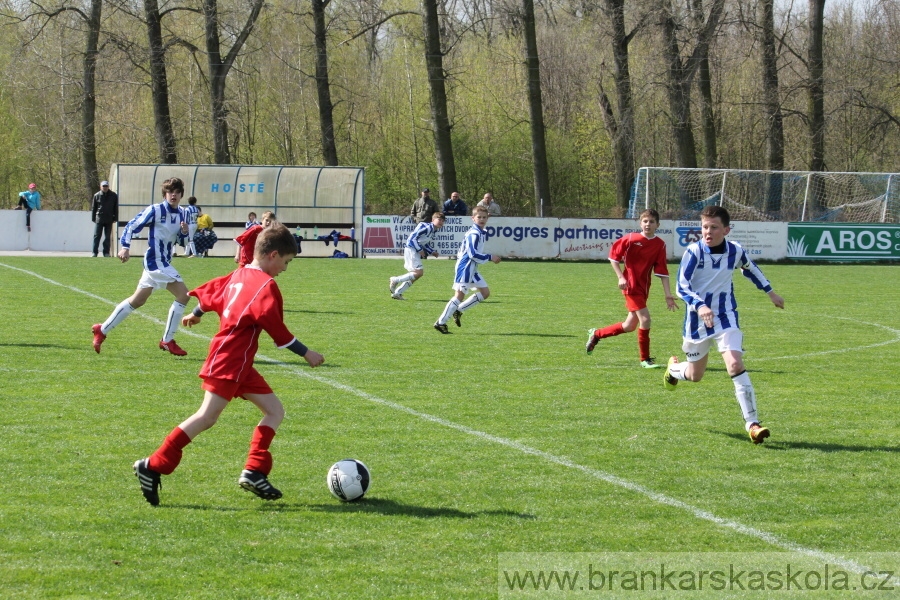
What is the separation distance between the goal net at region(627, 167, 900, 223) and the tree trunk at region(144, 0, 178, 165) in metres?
16.8

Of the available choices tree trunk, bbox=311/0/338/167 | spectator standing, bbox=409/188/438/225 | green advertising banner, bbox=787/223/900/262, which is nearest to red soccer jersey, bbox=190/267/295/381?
spectator standing, bbox=409/188/438/225

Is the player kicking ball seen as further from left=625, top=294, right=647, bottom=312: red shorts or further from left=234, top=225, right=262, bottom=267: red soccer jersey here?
left=234, top=225, right=262, bottom=267: red soccer jersey

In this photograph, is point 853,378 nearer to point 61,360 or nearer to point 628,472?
point 628,472

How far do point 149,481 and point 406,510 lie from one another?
1310mm

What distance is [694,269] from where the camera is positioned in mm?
7594

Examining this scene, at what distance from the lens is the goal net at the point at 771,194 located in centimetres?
3111

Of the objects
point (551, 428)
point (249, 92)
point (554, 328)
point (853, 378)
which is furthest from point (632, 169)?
point (551, 428)

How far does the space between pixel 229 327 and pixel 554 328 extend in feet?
28.7

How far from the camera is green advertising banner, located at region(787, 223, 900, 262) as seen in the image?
29797 millimetres

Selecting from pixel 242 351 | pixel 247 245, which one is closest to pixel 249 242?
pixel 247 245

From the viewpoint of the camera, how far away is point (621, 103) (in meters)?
37.7

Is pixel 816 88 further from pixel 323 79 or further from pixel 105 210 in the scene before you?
pixel 105 210

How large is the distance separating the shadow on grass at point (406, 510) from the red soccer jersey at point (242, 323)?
2.79 ft

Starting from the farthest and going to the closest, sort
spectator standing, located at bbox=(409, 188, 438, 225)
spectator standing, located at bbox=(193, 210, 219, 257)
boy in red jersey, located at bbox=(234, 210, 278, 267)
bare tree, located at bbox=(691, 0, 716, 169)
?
bare tree, located at bbox=(691, 0, 716, 169) → spectator standing, located at bbox=(193, 210, 219, 257) → spectator standing, located at bbox=(409, 188, 438, 225) → boy in red jersey, located at bbox=(234, 210, 278, 267)
